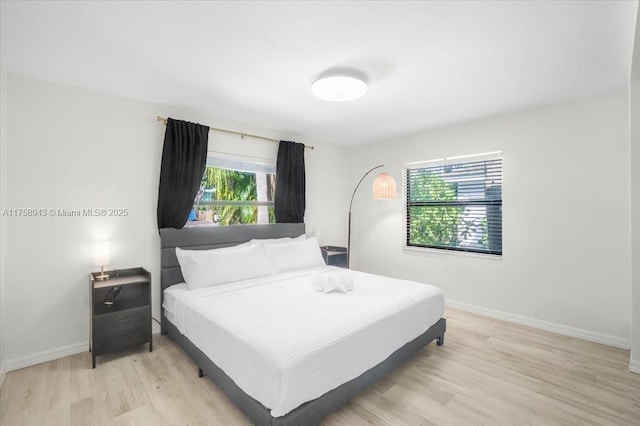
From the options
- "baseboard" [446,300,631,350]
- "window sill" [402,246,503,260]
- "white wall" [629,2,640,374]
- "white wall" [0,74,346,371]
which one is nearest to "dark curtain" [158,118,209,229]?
"white wall" [0,74,346,371]

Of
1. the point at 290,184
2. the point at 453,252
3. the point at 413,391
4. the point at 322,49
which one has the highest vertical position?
the point at 322,49

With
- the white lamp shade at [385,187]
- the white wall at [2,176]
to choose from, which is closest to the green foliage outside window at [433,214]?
the white lamp shade at [385,187]

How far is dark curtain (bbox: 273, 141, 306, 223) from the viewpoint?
168 inches

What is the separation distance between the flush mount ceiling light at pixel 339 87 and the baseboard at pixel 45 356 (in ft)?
10.8

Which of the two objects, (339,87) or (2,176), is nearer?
(2,176)

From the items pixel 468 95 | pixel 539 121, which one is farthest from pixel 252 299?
pixel 539 121

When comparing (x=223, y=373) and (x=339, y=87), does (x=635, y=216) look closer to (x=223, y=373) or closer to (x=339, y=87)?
(x=339, y=87)

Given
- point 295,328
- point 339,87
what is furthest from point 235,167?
point 295,328

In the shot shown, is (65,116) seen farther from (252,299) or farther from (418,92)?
(418,92)

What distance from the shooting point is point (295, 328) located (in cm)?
195

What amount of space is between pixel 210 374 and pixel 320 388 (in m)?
0.94

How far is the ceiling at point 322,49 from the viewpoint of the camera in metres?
1.76

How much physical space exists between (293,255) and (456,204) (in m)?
2.36

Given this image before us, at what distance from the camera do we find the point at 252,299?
8.46ft
